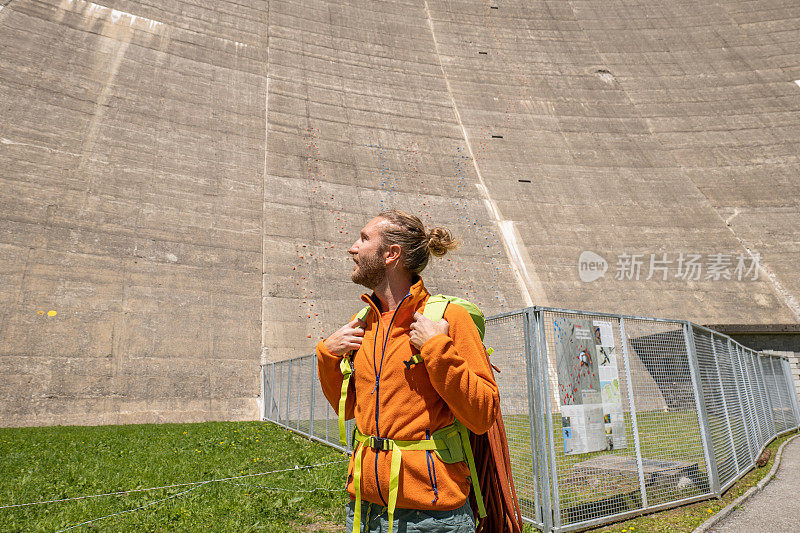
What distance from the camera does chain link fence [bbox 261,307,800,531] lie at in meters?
4.61

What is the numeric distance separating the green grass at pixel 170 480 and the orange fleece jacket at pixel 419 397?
123 inches

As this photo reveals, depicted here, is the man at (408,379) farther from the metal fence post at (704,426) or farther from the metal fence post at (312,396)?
the metal fence post at (312,396)

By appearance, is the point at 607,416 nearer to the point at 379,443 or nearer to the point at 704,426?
the point at 704,426

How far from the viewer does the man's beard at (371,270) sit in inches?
83.9

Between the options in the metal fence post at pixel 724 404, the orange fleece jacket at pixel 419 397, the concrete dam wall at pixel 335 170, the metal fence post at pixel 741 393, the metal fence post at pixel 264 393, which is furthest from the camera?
the concrete dam wall at pixel 335 170

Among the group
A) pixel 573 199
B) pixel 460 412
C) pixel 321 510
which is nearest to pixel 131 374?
pixel 321 510

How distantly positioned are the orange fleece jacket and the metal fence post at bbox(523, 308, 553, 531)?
9.26ft

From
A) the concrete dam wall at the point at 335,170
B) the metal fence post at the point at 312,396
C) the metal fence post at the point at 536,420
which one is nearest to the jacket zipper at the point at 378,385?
the metal fence post at the point at 536,420

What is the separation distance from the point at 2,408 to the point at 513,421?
35.0 feet

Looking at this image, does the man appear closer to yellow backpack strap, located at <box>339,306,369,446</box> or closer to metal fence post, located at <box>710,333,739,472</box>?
yellow backpack strap, located at <box>339,306,369,446</box>

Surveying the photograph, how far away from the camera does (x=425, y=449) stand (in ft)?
6.21

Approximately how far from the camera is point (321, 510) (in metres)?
5.11

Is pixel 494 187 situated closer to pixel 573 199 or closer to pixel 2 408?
pixel 573 199

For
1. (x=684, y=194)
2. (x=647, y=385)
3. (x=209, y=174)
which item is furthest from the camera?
(x=684, y=194)
